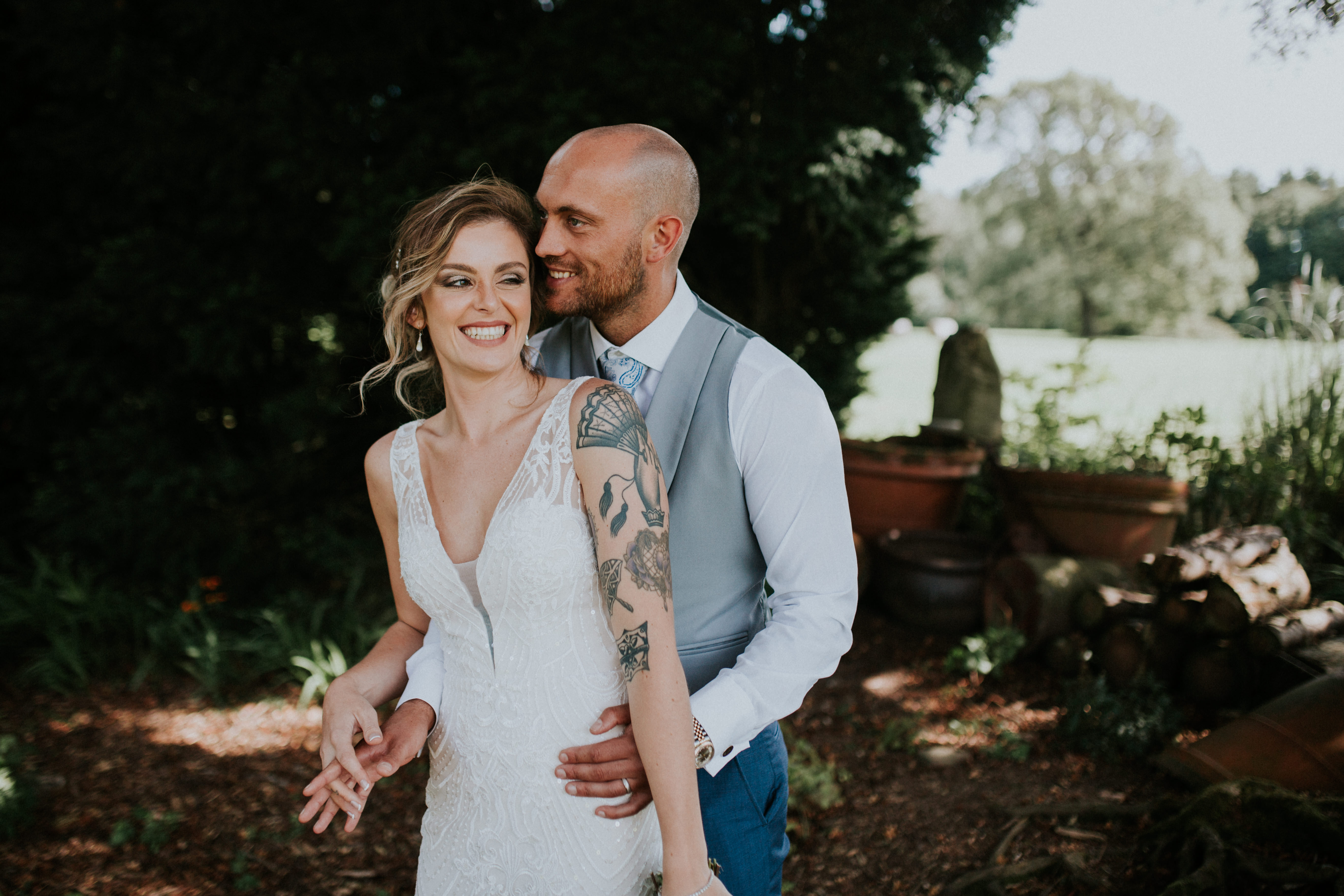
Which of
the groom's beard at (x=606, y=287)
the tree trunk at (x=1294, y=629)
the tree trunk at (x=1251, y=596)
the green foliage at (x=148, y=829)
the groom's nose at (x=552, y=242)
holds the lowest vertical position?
the green foliage at (x=148, y=829)

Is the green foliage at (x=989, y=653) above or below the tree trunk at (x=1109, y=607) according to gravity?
below

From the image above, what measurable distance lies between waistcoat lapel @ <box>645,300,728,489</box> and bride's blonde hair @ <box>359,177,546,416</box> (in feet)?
0.94

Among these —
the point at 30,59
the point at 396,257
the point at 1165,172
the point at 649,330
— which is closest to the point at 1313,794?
the point at 649,330

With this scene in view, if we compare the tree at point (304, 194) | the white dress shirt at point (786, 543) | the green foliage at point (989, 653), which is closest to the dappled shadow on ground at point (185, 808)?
the tree at point (304, 194)

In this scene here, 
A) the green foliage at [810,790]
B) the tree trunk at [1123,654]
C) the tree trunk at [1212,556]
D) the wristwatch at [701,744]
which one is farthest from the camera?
the tree trunk at [1123,654]

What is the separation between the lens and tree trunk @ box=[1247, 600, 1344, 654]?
3.50 m

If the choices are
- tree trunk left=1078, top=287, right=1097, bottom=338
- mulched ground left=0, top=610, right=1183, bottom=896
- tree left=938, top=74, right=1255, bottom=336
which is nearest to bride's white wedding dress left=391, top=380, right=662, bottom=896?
mulched ground left=0, top=610, right=1183, bottom=896

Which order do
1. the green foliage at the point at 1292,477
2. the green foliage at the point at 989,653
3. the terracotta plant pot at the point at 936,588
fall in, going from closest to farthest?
the green foliage at the point at 989,653 → the terracotta plant pot at the point at 936,588 → the green foliage at the point at 1292,477

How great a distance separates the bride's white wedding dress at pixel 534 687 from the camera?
56.7 inches

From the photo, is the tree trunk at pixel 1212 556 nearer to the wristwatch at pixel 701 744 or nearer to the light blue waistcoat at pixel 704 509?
the light blue waistcoat at pixel 704 509

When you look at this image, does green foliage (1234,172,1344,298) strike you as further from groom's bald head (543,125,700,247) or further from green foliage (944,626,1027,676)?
groom's bald head (543,125,700,247)

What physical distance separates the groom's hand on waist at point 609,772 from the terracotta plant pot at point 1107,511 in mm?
3895

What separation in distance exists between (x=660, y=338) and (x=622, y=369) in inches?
4.7

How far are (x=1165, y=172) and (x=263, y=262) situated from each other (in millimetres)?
33744
